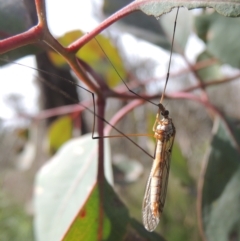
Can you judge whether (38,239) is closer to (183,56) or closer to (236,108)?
(183,56)

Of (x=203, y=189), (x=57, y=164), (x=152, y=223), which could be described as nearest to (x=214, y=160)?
(x=203, y=189)

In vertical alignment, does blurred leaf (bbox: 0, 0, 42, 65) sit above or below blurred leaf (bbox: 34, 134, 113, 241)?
above

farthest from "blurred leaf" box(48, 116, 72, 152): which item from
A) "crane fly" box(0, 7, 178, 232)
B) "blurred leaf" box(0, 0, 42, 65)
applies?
"blurred leaf" box(0, 0, 42, 65)

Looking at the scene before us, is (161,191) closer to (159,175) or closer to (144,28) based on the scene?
(159,175)

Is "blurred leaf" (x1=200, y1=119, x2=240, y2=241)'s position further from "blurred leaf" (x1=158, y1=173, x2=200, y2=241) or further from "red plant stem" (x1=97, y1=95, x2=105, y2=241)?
"blurred leaf" (x1=158, y1=173, x2=200, y2=241)

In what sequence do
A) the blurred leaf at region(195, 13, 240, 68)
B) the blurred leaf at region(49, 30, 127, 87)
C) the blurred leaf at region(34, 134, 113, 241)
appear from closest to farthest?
the blurred leaf at region(34, 134, 113, 241) < the blurred leaf at region(195, 13, 240, 68) < the blurred leaf at region(49, 30, 127, 87)

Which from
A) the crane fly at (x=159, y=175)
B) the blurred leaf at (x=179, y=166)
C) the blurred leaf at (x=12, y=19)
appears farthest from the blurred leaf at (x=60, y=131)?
the blurred leaf at (x=12, y=19)
